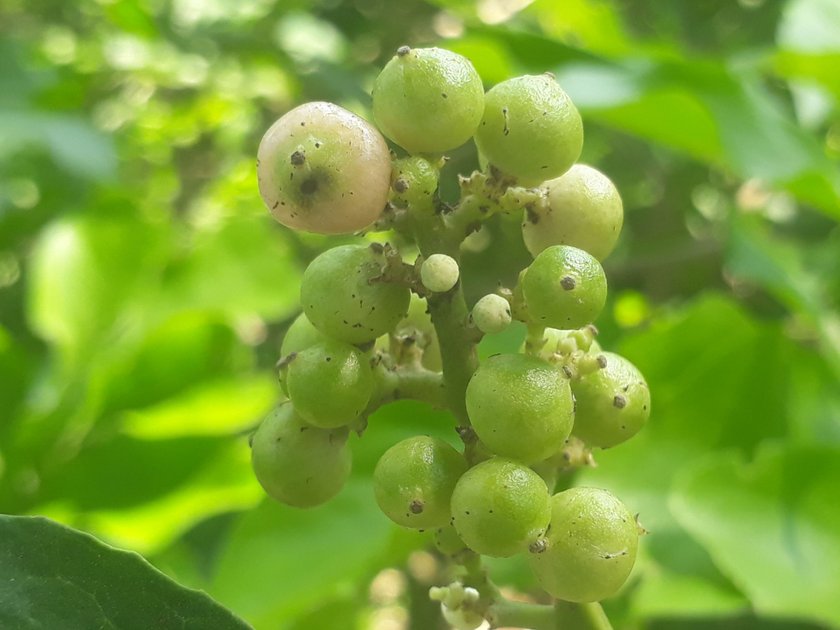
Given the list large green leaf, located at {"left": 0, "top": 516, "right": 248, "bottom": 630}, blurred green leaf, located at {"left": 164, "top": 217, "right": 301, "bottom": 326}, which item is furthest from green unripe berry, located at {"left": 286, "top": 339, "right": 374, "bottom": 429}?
blurred green leaf, located at {"left": 164, "top": 217, "right": 301, "bottom": 326}

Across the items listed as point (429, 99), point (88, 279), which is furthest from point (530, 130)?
point (88, 279)

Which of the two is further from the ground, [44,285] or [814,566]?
[814,566]

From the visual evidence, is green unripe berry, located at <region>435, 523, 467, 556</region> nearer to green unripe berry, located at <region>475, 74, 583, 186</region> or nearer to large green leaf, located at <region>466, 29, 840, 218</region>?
green unripe berry, located at <region>475, 74, 583, 186</region>

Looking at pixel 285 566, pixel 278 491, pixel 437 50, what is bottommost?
pixel 285 566

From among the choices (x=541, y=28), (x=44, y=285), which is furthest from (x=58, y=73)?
(x=541, y=28)

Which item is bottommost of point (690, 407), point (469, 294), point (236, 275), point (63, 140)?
point (236, 275)

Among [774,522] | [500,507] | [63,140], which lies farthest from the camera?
[63,140]

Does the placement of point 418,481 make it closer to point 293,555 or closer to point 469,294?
point 469,294

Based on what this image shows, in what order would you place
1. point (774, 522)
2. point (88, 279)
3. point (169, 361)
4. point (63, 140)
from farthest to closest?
point (63, 140) < point (88, 279) < point (169, 361) < point (774, 522)

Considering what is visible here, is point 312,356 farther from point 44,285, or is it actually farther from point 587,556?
point 44,285
